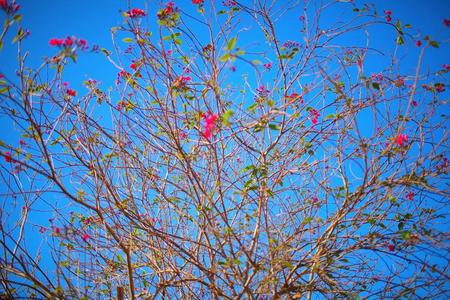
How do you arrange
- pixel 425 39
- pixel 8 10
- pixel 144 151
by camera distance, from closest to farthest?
pixel 8 10, pixel 425 39, pixel 144 151

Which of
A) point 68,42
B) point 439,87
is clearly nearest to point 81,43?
point 68,42

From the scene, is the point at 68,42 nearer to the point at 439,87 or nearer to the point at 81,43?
the point at 81,43

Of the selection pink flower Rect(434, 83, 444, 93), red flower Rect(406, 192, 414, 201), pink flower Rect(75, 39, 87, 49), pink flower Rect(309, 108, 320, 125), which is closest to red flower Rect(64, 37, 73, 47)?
pink flower Rect(75, 39, 87, 49)

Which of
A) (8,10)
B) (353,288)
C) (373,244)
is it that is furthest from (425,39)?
(8,10)

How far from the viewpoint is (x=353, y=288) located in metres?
3.02

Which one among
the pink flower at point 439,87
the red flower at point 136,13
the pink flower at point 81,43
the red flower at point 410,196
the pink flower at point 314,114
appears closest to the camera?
the pink flower at point 81,43

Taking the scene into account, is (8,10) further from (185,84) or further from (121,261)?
(121,261)

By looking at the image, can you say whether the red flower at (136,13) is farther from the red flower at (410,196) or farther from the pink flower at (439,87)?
the red flower at (410,196)

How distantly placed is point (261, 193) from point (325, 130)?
2.98ft

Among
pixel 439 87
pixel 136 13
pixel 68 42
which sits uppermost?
pixel 136 13

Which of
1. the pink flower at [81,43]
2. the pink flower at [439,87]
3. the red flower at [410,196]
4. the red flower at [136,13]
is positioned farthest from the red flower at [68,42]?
the red flower at [410,196]

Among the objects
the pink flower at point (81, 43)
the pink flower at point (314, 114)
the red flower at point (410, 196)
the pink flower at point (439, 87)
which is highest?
the pink flower at point (314, 114)

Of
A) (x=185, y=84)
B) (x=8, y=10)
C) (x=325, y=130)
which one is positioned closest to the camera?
(x=8, y=10)

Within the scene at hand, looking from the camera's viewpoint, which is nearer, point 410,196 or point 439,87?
point 439,87
